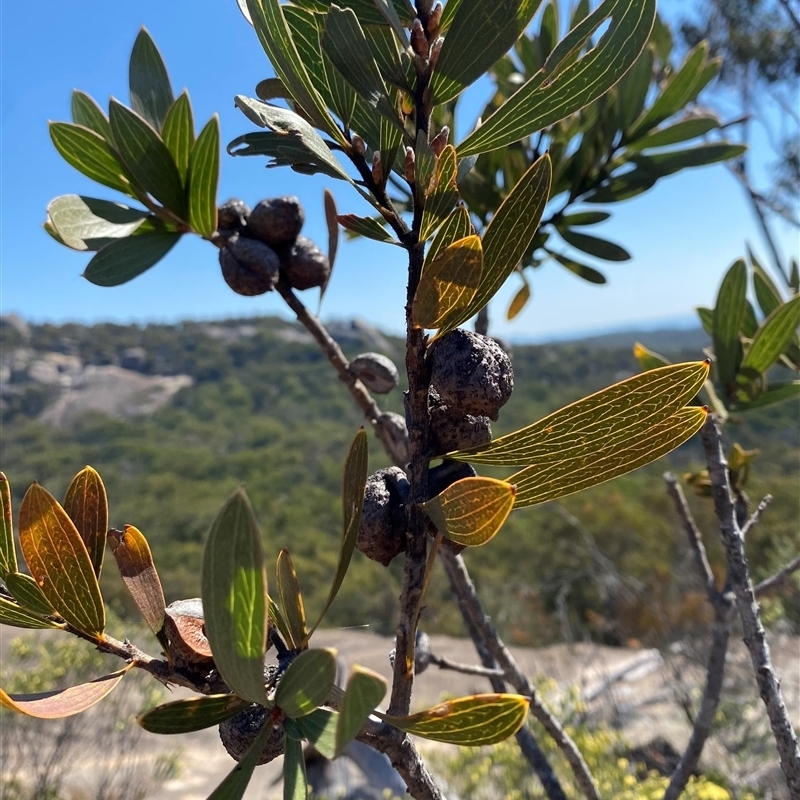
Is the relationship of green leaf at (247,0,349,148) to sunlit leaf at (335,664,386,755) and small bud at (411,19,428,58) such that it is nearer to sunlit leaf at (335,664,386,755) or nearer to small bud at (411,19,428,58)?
small bud at (411,19,428,58)

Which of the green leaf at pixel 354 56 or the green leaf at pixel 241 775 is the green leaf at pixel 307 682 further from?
the green leaf at pixel 354 56

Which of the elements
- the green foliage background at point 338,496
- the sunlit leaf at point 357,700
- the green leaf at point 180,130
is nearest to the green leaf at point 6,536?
the sunlit leaf at point 357,700

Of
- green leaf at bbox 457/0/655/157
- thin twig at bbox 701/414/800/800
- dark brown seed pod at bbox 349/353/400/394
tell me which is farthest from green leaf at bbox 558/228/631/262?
green leaf at bbox 457/0/655/157

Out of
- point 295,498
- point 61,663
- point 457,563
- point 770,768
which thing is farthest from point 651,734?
point 295,498

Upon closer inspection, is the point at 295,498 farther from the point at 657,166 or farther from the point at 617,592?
the point at 657,166

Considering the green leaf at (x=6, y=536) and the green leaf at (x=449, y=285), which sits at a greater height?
the green leaf at (x=449, y=285)

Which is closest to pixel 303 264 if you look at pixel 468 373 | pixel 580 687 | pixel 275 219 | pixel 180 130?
pixel 275 219
